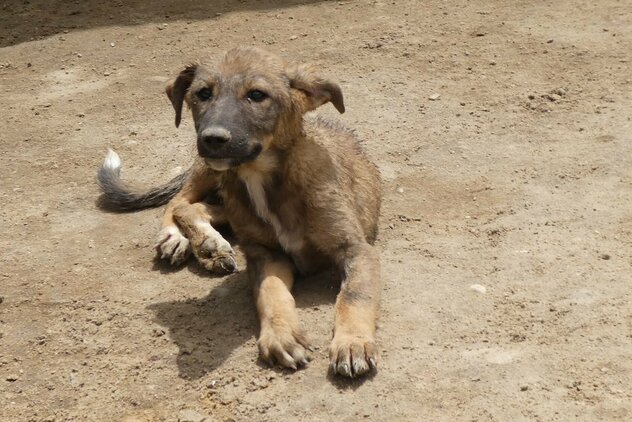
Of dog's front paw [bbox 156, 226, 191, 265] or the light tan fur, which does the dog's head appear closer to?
the light tan fur

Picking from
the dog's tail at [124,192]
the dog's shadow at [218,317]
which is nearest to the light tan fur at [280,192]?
the dog's shadow at [218,317]

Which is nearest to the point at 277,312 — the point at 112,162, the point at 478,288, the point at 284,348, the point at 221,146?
the point at 284,348

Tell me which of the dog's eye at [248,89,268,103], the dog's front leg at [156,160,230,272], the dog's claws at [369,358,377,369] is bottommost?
the dog's front leg at [156,160,230,272]

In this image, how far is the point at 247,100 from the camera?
5539mm

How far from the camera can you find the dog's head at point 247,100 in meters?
5.28

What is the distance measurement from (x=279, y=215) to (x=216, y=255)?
1.94 ft

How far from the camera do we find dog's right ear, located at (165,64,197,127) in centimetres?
594

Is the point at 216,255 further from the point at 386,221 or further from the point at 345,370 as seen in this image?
the point at 345,370

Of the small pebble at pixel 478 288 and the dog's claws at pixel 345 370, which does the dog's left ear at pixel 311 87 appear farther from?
the dog's claws at pixel 345 370

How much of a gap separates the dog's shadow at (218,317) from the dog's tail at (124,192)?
47.7 inches

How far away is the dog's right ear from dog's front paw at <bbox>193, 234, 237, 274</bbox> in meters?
0.80

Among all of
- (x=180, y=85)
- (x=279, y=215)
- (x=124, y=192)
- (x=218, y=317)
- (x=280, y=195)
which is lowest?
(x=124, y=192)

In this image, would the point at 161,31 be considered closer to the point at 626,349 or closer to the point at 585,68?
the point at 585,68

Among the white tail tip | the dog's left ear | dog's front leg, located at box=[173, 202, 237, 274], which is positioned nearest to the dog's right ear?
the dog's left ear
